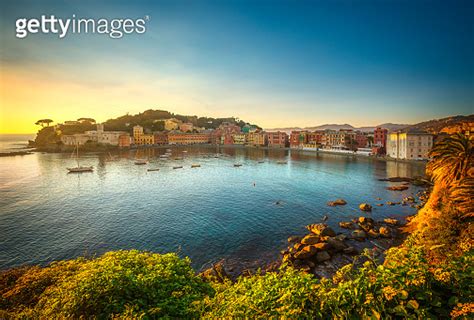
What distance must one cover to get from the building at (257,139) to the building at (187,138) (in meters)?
29.4

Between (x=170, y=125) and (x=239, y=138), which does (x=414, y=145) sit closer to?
(x=239, y=138)

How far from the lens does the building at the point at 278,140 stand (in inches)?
4862

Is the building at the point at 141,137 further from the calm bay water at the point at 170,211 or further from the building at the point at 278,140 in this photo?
the calm bay water at the point at 170,211

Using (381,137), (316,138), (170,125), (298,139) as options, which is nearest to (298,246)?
(381,137)

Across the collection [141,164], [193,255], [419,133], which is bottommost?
[193,255]

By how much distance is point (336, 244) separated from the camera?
18.0 m

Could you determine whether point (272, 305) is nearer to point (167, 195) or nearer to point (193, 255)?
point (193, 255)

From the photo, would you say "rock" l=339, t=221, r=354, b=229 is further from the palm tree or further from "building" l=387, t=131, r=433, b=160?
"building" l=387, t=131, r=433, b=160

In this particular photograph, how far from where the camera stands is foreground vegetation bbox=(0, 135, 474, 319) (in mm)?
3252

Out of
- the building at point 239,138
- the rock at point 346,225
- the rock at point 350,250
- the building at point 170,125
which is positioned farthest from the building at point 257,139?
the rock at point 350,250

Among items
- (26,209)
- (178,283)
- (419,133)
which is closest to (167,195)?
(26,209)

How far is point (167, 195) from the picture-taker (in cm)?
3478

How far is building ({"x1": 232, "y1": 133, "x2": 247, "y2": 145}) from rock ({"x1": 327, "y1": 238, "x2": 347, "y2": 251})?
122457 mm

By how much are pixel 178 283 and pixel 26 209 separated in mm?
31816
